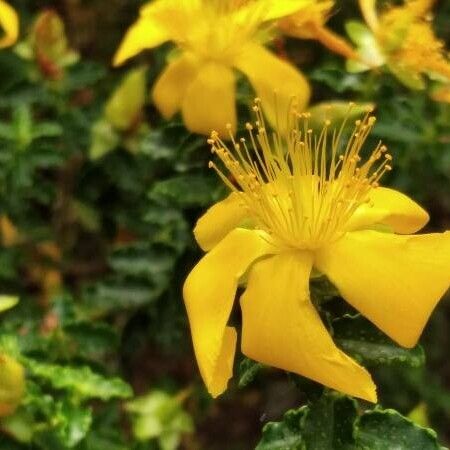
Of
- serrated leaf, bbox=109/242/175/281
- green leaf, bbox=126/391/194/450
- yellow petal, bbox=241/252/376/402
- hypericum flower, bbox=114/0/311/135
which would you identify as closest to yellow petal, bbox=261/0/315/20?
hypericum flower, bbox=114/0/311/135

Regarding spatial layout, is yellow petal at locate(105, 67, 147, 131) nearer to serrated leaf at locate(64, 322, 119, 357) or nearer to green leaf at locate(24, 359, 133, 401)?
serrated leaf at locate(64, 322, 119, 357)

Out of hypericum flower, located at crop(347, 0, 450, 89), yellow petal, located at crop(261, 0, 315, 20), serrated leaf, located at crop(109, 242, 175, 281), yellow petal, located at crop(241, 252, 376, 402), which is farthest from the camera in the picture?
serrated leaf, located at crop(109, 242, 175, 281)

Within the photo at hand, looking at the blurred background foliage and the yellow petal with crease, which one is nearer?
the yellow petal with crease

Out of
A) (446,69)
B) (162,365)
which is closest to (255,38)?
(446,69)

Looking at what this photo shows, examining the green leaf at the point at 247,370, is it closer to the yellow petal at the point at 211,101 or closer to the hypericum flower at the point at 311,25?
the yellow petal at the point at 211,101

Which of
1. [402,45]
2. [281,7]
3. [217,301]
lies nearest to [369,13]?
[402,45]

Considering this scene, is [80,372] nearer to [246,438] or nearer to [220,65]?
[220,65]

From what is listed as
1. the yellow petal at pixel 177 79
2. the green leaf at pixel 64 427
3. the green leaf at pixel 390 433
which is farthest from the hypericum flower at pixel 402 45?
the green leaf at pixel 64 427

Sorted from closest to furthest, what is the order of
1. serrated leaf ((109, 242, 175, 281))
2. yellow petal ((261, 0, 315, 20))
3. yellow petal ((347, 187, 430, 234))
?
Answer: 1. yellow petal ((347, 187, 430, 234))
2. yellow petal ((261, 0, 315, 20))
3. serrated leaf ((109, 242, 175, 281))
